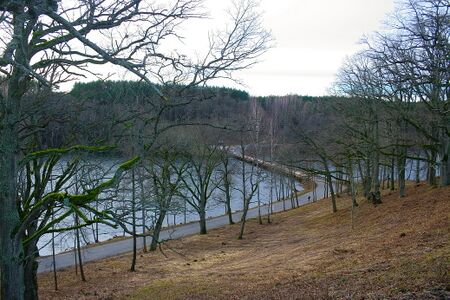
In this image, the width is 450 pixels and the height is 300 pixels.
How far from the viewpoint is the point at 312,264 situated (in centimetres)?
1487

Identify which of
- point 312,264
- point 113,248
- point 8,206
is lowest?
point 113,248

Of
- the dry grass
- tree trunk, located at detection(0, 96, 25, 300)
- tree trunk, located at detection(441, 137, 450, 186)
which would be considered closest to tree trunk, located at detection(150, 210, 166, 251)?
the dry grass

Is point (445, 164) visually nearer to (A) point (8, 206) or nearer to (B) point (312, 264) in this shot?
(B) point (312, 264)

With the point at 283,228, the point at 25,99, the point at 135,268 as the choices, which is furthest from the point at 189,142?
the point at 25,99

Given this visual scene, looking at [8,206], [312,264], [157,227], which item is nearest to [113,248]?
[157,227]

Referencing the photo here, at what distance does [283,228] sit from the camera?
3253 cm

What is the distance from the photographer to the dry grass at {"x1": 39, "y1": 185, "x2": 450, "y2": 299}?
30.2ft

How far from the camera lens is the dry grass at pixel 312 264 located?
9.21 meters

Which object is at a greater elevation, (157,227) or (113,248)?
(157,227)

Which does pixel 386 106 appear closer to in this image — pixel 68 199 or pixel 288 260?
pixel 288 260

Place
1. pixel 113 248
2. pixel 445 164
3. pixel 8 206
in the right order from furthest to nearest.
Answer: pixel 113 248, pixel 445 164, pixel 8 206

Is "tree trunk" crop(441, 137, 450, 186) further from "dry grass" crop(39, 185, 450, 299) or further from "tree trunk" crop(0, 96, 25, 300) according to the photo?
"tree trunk" crop(0, 96, 25, 300)

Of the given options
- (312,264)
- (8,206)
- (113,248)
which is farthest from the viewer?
(113,248)

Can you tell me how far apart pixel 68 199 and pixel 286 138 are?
1383 inches
